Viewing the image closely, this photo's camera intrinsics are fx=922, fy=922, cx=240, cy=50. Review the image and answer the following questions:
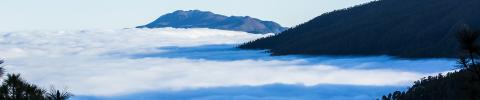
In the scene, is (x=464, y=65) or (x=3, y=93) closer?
(x=464, y=65)

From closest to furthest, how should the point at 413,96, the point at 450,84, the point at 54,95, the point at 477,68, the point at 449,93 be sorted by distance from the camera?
the point at 477,68 < the point at 54,95 < the point at 449,93 < the point at 450,84 < the point at 413,96

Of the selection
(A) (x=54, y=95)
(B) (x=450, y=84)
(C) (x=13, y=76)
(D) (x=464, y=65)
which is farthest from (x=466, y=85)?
(B) (x=450, y=84)

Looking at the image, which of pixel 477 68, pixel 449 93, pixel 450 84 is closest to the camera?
pixel 477 68

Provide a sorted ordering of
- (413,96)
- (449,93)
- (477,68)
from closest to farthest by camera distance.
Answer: (477,68)
(449,93)
(413,96)

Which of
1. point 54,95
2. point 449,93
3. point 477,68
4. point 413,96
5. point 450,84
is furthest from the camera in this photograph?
point 413,96

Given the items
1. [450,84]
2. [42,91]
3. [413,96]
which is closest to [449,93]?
[450,84]

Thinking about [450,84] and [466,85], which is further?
[450,84]

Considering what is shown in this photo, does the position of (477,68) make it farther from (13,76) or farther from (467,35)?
(13,76)

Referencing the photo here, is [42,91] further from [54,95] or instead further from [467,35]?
[467,35]
